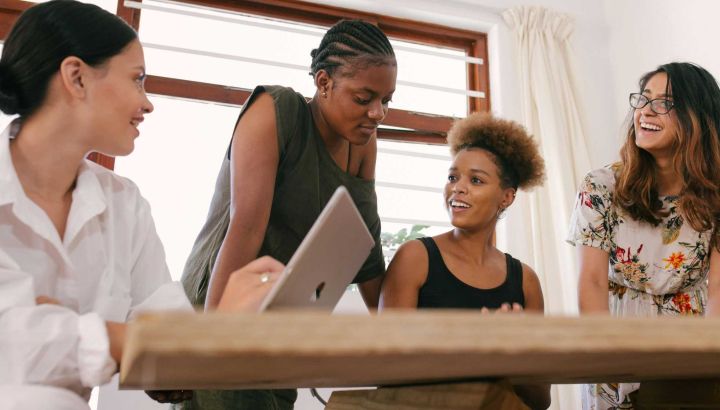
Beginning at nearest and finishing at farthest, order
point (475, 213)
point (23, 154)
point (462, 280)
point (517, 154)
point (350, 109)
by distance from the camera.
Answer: point (23, 154), point (350, 109), point (462, 280), point (475, 213), point (517, 154)

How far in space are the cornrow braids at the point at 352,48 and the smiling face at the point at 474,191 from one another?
0.42 metres

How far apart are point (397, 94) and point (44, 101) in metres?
2.42

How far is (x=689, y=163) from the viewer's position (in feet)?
5.86

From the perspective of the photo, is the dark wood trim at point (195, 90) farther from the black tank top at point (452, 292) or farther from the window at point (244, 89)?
the black tank top at point (452, 292)

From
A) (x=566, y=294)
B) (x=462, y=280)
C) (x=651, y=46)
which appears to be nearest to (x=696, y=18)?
(x=651, y=46)

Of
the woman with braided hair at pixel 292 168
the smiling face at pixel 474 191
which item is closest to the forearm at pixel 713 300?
the smiling face at pixel 474 191

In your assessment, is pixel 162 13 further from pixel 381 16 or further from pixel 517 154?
pixel 517 154

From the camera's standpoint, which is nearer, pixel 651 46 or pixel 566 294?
pixel 566 294

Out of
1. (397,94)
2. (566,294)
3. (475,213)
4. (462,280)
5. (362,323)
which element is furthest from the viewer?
(397,94)

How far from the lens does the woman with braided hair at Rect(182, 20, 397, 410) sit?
1.34 m

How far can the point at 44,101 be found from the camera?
114cm

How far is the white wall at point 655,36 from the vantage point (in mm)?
3082

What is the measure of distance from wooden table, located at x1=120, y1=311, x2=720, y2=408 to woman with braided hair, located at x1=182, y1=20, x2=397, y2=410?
2.43 feet

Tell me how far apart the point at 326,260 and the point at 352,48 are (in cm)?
89
